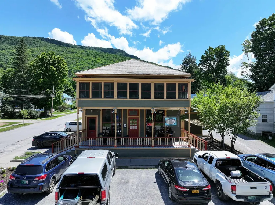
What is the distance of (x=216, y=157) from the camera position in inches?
396

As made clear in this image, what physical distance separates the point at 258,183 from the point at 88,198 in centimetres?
695

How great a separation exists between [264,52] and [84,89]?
132 ft

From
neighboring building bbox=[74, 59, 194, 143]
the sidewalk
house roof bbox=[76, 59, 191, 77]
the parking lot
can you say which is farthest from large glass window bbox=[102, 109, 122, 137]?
the sidewalk

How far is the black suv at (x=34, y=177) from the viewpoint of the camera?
839 cm

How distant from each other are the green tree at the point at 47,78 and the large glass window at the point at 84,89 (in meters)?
32.3

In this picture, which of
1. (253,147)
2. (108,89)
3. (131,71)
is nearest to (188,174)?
(108,89)

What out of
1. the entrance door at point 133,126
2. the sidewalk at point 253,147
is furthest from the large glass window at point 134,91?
the sidewalk at point 253,147

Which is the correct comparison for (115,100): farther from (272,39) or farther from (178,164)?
(272,39)

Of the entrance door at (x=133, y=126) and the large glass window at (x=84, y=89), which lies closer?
the large glass window at (x=84, y=89)

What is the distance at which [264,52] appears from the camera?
130 ft

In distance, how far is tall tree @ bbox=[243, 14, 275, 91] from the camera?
38656mm

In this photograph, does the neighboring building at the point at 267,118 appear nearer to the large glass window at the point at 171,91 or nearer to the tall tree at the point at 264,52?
the large glass window at the point at 171,91

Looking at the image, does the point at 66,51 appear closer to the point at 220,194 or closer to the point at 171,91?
the point at 171,91

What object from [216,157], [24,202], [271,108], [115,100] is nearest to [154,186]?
[216,157]
